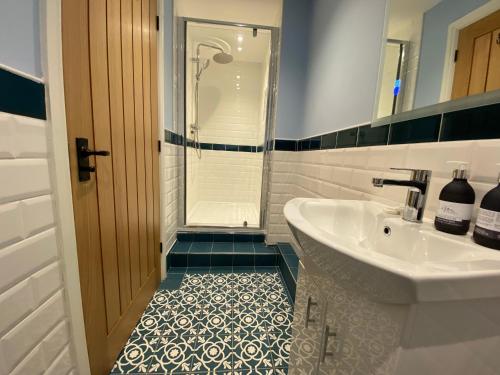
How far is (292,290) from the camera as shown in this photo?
1440 mm

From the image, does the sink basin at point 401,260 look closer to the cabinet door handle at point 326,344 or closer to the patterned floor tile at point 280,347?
the cabinet door handle at point 326,344

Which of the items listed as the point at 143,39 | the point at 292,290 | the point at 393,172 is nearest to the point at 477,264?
the point at 393,172

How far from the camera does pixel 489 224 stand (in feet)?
1.40

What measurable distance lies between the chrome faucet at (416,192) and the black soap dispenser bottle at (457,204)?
0.08m

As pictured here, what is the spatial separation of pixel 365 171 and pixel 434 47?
464mm

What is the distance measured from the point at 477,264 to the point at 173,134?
1.81 m

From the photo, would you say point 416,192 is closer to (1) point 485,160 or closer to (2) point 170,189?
(1) point 485,160

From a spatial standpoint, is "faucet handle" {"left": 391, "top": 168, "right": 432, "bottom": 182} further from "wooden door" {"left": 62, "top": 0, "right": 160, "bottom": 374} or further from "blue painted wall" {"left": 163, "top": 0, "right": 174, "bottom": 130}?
"blue painted wall" {"left": 163, "top": 0, "right": 174, "bottom": 130}

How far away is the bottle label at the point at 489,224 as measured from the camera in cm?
42

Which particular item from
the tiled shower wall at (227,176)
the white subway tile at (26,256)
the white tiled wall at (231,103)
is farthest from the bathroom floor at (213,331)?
the white tiled wall at (231,103)

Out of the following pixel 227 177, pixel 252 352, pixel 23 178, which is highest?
pixel 23 178

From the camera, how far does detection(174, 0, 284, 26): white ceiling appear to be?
174 cm

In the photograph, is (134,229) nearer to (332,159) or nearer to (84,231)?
(84,231)

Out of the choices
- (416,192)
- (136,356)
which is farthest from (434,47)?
(136,356)
